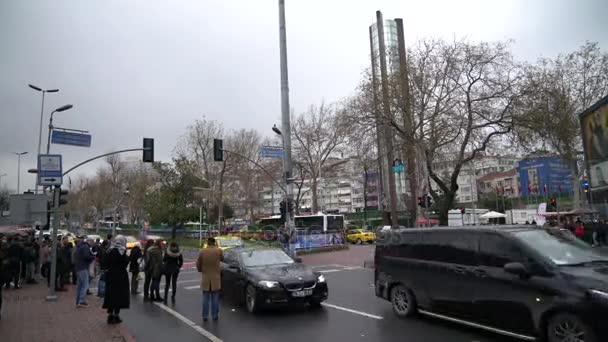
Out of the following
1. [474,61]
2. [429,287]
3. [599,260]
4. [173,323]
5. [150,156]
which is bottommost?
[173,323]

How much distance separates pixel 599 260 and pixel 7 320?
37.0 feet

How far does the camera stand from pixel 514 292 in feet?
22.0

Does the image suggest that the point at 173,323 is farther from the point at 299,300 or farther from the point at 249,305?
the point at 299,300

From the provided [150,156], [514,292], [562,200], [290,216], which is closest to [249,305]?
[514,292]

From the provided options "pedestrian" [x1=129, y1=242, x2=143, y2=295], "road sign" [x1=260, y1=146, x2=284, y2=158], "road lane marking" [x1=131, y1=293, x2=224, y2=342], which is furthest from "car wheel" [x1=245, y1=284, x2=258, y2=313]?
"road sign" [x1=260, y1=146, x2=284, y2=158]

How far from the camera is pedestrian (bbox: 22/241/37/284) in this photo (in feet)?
54.6

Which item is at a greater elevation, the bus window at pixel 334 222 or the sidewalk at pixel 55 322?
the bus window at pixel 334 222

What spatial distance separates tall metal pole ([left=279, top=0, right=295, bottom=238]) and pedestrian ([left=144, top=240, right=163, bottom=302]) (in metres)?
11.9

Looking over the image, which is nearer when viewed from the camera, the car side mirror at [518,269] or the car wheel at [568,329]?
the car wheel at [568,329]

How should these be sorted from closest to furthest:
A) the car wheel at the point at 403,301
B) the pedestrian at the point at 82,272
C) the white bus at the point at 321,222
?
the car wheel at the point at 403,301 < the pedestrian at the point at 82,272 < the white bus at the point at 321,222

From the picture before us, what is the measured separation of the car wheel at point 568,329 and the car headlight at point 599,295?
14.3 inches

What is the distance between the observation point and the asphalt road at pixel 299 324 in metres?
7.71

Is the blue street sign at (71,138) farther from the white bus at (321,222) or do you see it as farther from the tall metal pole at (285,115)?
the white bus at (321,222)

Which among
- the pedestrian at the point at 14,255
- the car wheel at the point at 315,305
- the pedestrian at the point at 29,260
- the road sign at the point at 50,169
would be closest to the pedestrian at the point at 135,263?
the road sign at the point at 50,169
